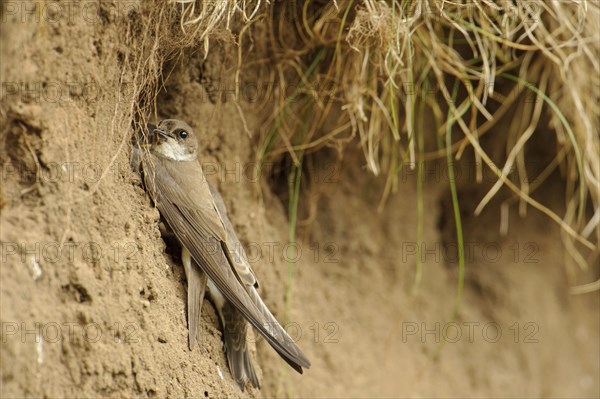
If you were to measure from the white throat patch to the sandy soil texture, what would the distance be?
19cm

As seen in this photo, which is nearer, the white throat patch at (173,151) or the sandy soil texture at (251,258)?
the sandy soil texture at (251,258)

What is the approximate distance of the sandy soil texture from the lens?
2.31 metres

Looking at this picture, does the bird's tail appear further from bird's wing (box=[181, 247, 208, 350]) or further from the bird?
bird's wing (box=[181, 247, 208, 350])

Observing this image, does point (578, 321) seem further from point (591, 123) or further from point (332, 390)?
point (332, 390)

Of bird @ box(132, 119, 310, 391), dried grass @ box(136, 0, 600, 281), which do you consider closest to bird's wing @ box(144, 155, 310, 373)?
bird @ box(132, 119, 310, 391)

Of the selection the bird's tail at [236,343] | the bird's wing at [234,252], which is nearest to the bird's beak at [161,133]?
the bird's wing at [234,252]

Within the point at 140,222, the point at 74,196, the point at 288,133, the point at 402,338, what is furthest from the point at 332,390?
the point at 74,196

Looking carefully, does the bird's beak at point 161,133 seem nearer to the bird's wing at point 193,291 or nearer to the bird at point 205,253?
the bird at point 205,253

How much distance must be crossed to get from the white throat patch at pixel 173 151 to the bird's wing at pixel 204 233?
0.12 ft

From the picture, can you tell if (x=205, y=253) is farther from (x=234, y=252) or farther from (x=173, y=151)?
(x=173, y=151)

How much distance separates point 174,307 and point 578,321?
2.82m

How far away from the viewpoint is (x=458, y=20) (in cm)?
337

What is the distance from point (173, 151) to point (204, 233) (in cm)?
36

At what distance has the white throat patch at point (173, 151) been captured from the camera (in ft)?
10.2
